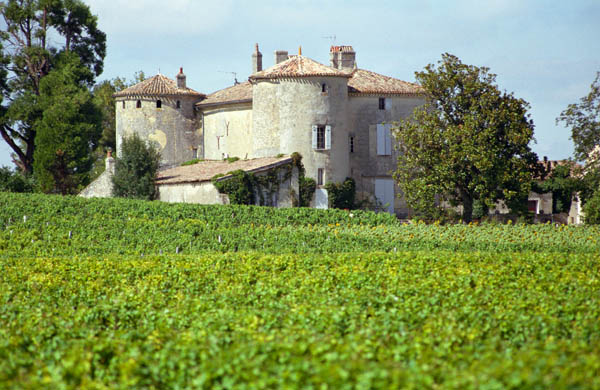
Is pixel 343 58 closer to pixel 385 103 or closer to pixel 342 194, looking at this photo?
pixel 385 103

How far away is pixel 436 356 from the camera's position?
981 cm

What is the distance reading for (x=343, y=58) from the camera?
49.9m

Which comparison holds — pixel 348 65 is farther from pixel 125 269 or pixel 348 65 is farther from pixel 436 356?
pixel 436 356

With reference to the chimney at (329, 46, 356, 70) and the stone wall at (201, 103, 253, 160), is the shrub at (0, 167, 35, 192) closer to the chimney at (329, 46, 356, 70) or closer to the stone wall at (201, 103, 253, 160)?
the stone wall at (201, 103, 253, 160)

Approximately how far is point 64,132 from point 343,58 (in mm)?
18238

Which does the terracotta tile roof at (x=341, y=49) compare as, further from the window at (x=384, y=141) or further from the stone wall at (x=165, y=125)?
the stone wall at (x=165, y=125)

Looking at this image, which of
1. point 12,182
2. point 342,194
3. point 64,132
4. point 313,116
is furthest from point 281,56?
point 12,182

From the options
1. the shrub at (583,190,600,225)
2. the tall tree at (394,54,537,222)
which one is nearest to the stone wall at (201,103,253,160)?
the tall tree at (394,54,537,222)

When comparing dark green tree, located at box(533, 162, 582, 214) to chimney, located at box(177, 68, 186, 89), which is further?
chimney, located at box(177, 68, 186, 89)

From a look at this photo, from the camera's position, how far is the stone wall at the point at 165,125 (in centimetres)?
4944

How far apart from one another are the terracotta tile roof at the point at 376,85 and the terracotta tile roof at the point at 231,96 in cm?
641

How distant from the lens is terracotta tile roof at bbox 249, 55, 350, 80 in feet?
143

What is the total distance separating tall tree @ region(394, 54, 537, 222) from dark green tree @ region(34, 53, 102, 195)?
2094 cm

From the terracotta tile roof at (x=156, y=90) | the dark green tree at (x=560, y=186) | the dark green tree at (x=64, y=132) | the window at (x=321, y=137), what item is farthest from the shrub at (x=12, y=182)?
the dark green tree at (x=560, y=186)
